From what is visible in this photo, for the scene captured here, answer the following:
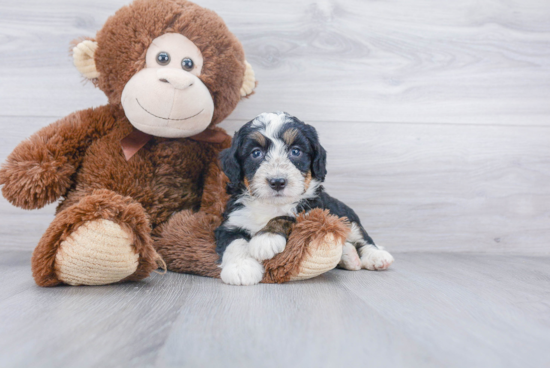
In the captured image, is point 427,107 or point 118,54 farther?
point 427,107

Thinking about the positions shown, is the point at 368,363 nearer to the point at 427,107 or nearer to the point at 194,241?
the point at 194,241

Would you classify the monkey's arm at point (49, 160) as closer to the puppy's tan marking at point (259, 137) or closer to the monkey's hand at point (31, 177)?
the monkey's hand at point (31, 177)

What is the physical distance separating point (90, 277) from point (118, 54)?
32.1 inches

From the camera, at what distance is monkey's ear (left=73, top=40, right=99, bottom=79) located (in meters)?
1.58

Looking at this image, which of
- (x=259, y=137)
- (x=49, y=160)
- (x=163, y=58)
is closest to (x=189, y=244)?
(x=259, y=137)

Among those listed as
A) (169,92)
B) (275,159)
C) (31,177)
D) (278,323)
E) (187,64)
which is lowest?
(278,323)

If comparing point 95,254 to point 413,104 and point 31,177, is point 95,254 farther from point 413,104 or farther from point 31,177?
point 413,104

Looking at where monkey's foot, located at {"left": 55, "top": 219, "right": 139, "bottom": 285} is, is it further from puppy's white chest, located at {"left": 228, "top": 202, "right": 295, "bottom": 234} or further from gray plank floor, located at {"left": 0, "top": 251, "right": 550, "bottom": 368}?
puppy's white chest, located at {"left": 228, "top": 202, "right": 295, "bottom": 234}

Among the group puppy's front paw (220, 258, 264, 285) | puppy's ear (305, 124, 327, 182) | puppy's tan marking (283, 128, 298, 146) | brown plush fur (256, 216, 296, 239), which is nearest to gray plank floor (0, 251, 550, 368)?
puppy's front paw (220, 258, 264, 285)

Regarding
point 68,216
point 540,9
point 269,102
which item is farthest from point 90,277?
point 540,9

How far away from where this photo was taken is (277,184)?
4.53 ft

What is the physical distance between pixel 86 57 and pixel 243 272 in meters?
1.03

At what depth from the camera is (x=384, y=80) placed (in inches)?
85.3

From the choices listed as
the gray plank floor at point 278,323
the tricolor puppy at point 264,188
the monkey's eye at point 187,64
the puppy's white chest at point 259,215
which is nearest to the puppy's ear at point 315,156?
the tricolor puppy at point 264,188
